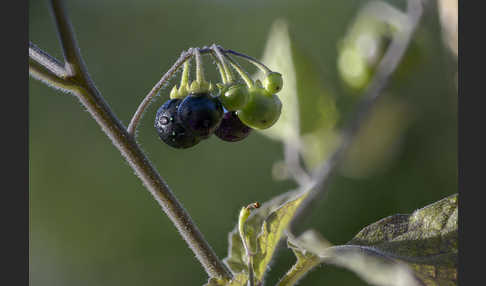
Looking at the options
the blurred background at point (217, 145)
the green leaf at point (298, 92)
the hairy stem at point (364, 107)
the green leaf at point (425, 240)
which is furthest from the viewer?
the blurred background at point (217, 145)

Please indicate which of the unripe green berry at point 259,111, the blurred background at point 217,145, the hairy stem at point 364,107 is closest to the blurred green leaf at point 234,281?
the unripe green berry at point 259,111

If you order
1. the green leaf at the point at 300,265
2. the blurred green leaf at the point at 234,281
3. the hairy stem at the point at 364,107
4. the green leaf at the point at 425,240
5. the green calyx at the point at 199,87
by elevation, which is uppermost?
the green calyx at the point at 199,87

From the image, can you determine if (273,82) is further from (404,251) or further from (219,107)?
(404,251)

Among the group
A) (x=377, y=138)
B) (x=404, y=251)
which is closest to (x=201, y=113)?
(x=404, y=251)

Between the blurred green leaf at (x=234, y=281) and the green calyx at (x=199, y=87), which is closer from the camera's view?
the blurred green leaf at (x=234, y=281)

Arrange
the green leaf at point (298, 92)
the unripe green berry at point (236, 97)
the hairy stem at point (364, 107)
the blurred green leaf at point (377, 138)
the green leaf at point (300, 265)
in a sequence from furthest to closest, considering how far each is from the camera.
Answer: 1. the blurred green leaf at point (377, 138)
2. the green leaf at point (298, 92)
3. the hairy stem at point (364, 107)
4. the unripe green berry at point (236, 97)
5. the green leaf at point (300, 265)

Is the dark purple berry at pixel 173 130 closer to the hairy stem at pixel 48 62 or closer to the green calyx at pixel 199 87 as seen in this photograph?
the green calyx at pixel 199 87

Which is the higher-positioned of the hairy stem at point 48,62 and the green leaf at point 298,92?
the hairy stem at point 48,62

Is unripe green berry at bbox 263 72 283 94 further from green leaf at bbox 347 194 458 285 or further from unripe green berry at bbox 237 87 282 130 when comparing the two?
green leaf at bbox 347 194 458 285
